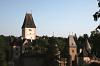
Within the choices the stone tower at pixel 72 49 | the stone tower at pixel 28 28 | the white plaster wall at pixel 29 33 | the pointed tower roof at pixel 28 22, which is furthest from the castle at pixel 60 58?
the white plaster wall at pixel 29 33

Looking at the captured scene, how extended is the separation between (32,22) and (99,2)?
108m

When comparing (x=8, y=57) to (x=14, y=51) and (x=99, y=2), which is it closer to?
(x=14, y=51)

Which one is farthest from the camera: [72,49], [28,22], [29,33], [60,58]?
[29,33]

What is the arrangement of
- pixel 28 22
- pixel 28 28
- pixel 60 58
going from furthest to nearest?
1. pixel 28 28
2. pixel 28 22
3. pixel 60 58

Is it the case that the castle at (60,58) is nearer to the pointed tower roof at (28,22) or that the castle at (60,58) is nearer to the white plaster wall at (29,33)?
Answer: the pointed tower roof at (28,22)

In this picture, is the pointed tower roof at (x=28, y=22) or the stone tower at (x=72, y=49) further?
the pointed tower roof at (x=28, y=22)

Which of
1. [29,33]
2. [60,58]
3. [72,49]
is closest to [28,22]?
[29,33]

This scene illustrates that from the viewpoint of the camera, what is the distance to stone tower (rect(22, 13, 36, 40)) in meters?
130

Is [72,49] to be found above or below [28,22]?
below

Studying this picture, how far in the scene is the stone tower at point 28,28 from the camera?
425 feet

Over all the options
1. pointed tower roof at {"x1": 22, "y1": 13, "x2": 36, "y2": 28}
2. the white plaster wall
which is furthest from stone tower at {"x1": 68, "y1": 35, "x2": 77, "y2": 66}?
the white plaster wall

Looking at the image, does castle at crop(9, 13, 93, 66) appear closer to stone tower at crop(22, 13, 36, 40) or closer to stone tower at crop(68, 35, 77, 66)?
stone tower at crop(68, 35, 77, 66)

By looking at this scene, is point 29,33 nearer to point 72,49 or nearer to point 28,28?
point 28,28

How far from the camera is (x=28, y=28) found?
13388cm
